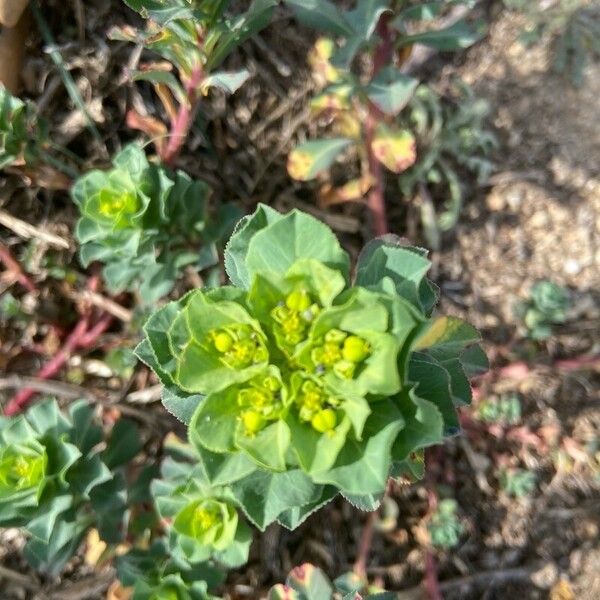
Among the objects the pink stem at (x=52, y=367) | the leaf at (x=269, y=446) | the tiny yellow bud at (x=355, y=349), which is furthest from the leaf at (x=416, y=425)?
the pink stem at (x=52, y=367)

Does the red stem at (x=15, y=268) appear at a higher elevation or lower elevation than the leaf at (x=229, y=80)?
lower

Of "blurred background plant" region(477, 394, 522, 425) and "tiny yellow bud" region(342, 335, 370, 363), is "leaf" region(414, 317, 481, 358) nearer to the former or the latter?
"tiny yellow bud" region(342, 335, 370, 363)

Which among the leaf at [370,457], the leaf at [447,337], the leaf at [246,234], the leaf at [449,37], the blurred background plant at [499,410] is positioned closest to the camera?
the leaf at [370,457]

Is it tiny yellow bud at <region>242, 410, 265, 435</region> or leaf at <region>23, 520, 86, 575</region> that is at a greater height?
tiny yellow bud at <region>242, 410, 265, 435</region>

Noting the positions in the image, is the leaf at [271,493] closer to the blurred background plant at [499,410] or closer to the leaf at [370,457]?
the leaf at [370,457]

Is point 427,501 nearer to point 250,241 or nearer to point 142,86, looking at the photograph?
point 250,241

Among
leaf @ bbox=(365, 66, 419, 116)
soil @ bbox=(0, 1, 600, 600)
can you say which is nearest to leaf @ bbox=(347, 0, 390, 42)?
leaf @ bbox=(365, 66, 419, 116)
